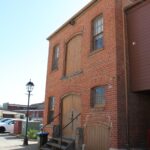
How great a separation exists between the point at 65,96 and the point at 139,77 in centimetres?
537

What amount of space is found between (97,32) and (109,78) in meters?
3.01

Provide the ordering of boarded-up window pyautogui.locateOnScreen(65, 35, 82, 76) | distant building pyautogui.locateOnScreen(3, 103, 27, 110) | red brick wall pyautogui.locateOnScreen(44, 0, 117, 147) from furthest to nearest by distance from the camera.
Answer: distant building pyautogui.locateOnScreen(3, 103, 27, 110) → boarded-up window pyautogui.locateOnScreen(65, 35, 82, 76) → red brick wall pyautogui.locateOnScreen(44, 0, 117, 147)

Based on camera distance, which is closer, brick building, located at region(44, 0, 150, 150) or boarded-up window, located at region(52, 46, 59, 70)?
brick building, located at region(44, 0, 150, 150)

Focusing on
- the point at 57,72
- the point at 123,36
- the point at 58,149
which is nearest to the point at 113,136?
the point at 58,149

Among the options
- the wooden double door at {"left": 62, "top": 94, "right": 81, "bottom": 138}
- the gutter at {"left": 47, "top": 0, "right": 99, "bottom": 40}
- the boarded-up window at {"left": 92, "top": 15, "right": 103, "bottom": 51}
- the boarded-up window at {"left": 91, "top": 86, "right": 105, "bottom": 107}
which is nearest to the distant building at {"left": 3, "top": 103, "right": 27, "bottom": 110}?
the gutter at {"left": 47, "top": 0, "right": 99, "bottom": 40}

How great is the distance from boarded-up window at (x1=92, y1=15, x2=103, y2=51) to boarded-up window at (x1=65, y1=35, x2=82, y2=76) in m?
1.43

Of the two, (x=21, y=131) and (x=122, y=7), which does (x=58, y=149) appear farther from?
(x=21, y=131)

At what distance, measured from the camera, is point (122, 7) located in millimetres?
12164

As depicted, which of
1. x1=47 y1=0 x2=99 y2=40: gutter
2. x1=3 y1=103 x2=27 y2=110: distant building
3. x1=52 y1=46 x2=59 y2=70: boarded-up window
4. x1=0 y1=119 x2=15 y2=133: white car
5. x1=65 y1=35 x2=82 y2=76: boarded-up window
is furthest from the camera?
x1=3 y1=103 x2=27 y2=110: distant building

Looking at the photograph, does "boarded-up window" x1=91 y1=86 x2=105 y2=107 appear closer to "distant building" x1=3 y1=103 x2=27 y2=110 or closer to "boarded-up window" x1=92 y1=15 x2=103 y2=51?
"boarded-up window" x1=92 y1=15 x2=103 y2=51

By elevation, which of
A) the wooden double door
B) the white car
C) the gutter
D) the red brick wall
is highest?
the gutter

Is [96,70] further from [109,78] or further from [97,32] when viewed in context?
[97,32]

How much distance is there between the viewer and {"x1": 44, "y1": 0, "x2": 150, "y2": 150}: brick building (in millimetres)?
10750

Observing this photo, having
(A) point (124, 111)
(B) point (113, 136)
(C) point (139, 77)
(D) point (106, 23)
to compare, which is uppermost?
(D) point (106, 23)
